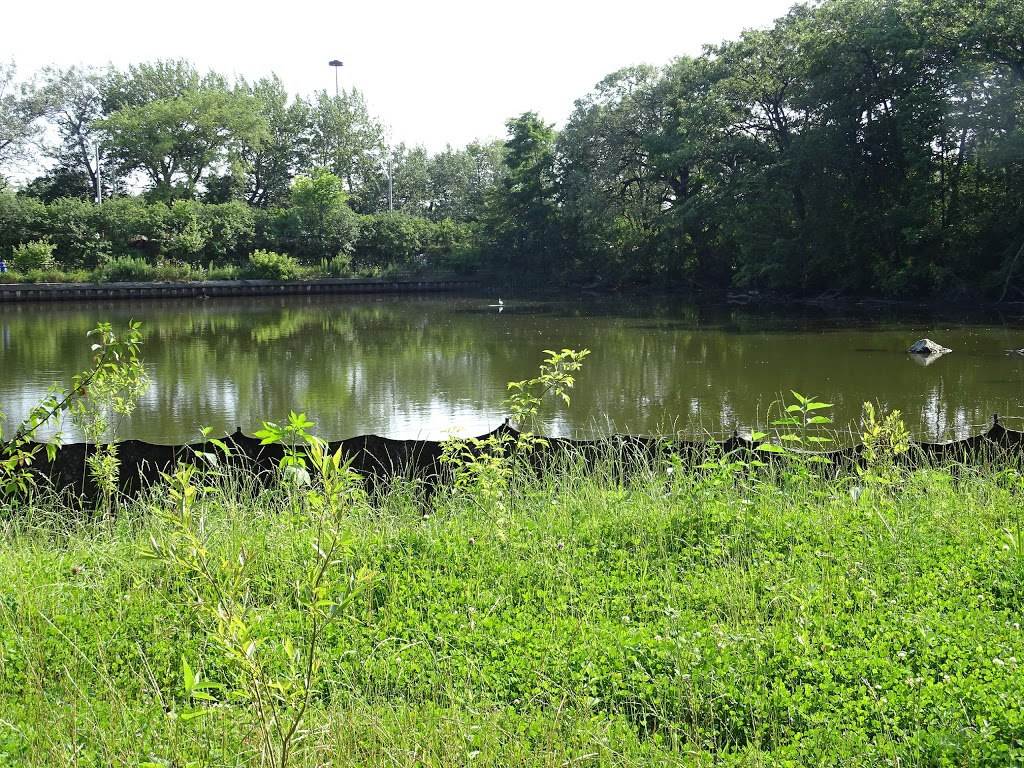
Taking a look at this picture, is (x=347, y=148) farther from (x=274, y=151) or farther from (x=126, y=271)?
(x=126, y=271)

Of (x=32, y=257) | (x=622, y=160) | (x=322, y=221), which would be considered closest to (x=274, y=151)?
(x=322, y=221)

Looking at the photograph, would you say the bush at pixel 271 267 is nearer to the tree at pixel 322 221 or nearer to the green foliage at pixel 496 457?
the tree at pixel 322 221

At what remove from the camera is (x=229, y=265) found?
42875 mm

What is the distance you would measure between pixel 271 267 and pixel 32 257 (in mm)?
10343

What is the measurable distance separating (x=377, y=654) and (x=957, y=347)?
1616 cm

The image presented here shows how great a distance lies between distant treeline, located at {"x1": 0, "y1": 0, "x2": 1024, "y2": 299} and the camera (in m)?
24.9

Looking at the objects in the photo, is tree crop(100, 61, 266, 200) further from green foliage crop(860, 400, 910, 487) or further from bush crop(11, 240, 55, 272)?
green foliage crop(860, 400, 910, 487)

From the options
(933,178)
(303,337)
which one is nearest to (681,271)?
(933,178)

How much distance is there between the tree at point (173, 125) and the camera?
4919cm

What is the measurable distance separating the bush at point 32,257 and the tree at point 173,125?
11387 mm

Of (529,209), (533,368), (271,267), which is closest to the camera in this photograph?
(533,368)

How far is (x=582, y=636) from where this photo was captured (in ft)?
10.2

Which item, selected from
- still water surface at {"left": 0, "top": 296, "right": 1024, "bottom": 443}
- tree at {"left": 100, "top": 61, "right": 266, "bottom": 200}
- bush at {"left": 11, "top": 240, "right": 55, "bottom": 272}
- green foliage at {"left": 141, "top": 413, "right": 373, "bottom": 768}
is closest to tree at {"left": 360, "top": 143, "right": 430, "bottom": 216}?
tree at {"left": 100, "top": 61, "right": 266, "bottom": 200}

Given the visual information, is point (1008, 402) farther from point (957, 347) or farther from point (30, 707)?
point (30, 707)
